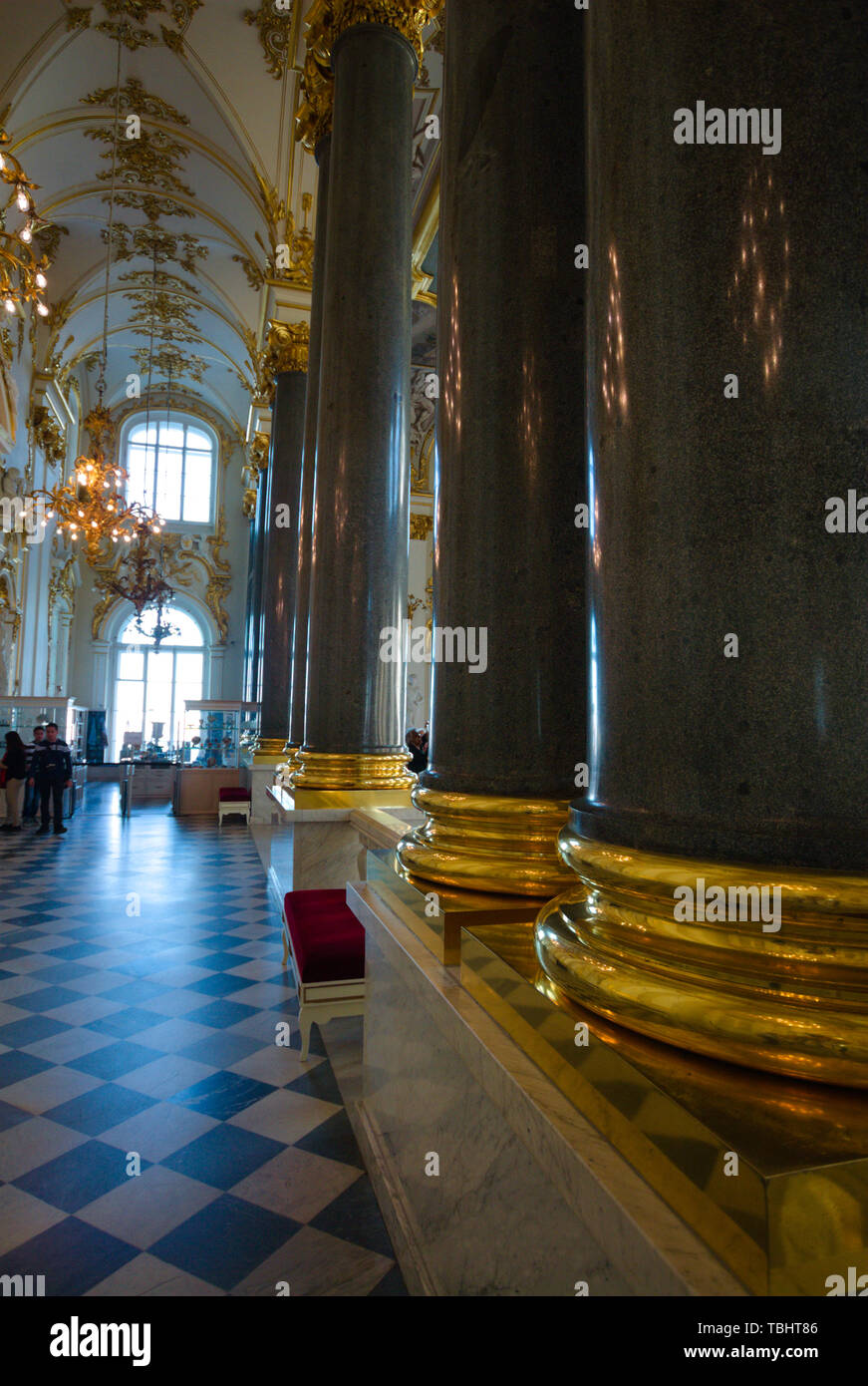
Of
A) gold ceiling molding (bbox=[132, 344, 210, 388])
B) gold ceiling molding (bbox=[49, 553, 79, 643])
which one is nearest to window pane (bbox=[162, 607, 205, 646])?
gold ceiling molding (bbox=[49, 553, 79, 643])

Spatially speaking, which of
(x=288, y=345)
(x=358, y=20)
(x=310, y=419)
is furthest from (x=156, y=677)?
(x=358, y=20)

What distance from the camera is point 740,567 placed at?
1.05 m

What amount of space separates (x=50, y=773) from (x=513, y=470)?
10918 millimetres

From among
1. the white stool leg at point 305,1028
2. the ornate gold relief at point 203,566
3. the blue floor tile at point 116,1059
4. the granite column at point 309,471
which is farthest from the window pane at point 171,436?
the white stool leg at point 305,1028

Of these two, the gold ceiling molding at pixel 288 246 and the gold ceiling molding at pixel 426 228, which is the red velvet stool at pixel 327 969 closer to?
the gold ceiling molding at pixel 426 228

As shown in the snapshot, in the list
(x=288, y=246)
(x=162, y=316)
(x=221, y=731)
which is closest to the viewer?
(x=288, y=246)

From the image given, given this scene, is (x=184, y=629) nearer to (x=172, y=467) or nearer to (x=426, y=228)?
(x=172, y=467)

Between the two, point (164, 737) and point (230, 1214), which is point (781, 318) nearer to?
point (230, 1214)

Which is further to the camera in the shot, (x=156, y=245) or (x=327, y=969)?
(x=156, y=245)

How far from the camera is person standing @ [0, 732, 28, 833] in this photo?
1110 centimetres

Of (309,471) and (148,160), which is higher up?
(148,160)

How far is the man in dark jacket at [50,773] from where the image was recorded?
36.1 ft

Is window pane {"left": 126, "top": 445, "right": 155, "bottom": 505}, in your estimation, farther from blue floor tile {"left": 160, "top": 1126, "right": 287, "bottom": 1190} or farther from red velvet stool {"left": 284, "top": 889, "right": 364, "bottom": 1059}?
blue floor tile {"left": 160, "top": 1126, "right": 287, "bottom": 1190}

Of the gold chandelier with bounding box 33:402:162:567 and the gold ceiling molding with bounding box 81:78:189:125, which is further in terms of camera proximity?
the gold chandelier with bounding box 33:402:162:567
